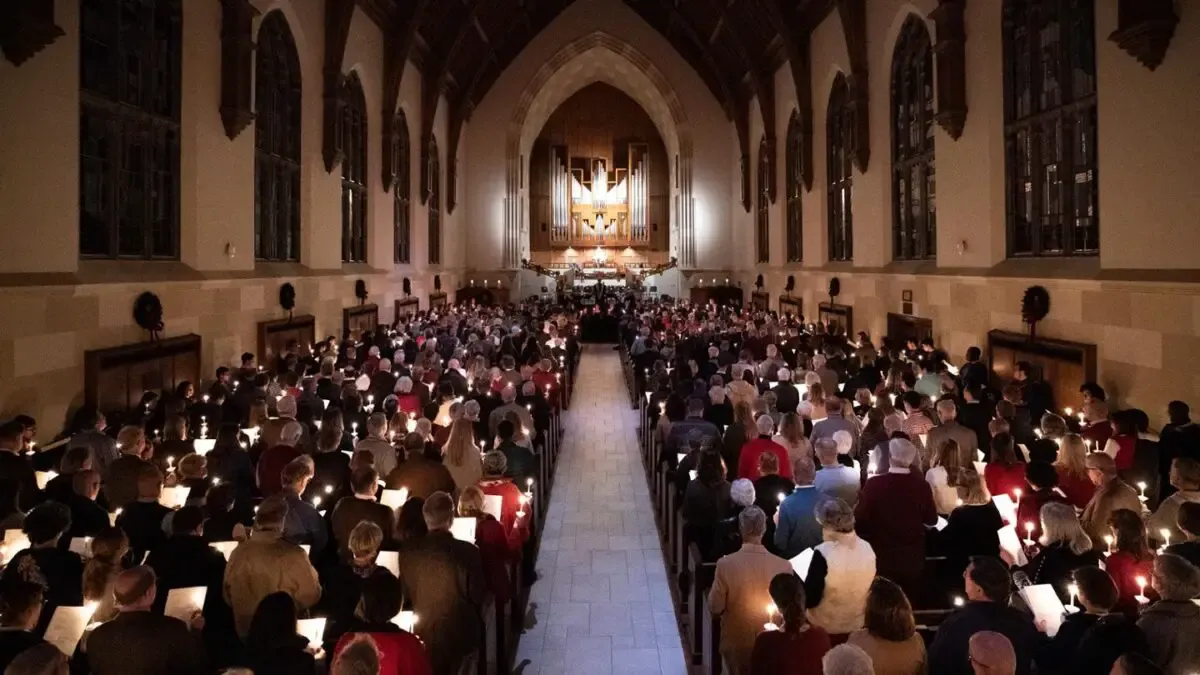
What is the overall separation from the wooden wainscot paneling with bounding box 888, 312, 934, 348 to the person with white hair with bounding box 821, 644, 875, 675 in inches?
448

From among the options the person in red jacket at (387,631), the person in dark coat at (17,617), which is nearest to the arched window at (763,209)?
the person in red jacket at (387,631)

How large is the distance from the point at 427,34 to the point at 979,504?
2059cm

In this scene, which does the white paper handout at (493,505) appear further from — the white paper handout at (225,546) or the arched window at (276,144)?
the arched window at (276,144)

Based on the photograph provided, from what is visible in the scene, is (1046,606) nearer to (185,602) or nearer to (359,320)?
(185,602)

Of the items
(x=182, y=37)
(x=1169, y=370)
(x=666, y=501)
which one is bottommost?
(x=666, y=501)

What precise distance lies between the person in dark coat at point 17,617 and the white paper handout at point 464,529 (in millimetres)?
2197

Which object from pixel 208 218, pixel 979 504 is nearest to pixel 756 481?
pixel 979 504

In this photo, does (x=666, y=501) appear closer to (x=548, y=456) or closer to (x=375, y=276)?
(x=548, y=456)

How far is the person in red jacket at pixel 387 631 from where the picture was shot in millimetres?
3666

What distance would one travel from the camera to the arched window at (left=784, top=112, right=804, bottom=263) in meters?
21.8

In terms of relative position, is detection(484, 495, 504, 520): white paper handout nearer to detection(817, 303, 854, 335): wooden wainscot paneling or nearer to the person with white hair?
the person with white hair

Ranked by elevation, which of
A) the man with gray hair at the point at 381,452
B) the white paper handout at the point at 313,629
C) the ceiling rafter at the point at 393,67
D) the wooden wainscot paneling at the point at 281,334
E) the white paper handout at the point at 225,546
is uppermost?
the ceiling rafter at the point at 393,67

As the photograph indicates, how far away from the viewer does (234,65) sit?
11.8 metres

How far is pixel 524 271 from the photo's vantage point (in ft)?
102
